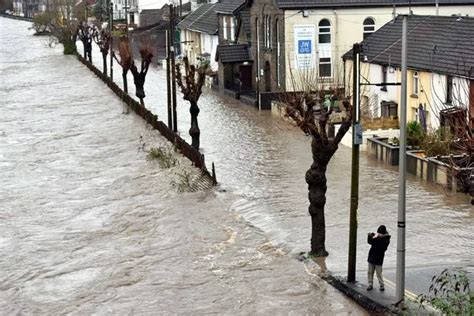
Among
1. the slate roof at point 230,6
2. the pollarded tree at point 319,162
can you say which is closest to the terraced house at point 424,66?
the pollarded tree at point 319,162

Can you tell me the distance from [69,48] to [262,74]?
1942 inches

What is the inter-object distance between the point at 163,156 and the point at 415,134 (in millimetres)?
9475

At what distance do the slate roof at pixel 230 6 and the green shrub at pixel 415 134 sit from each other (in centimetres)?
2559

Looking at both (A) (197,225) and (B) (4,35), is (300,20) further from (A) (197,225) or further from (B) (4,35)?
(B) (4,35)

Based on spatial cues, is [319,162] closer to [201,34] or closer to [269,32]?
[269,32]

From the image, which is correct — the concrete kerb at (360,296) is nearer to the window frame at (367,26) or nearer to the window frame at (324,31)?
the window frame at (324,31)

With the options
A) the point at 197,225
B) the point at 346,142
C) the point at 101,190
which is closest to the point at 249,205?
the point at 197,225

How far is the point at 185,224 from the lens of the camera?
24672mm

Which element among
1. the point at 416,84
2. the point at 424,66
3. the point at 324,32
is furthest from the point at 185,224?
the point at 324,32

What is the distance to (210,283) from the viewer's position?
1958 centimetres

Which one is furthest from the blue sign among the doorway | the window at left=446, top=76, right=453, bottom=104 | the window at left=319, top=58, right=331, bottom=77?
the window at left=446, top=76, right=453, bottom=104

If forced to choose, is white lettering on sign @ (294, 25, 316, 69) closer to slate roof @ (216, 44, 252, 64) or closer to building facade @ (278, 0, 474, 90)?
building facade @ (278, 0, 474, 90)

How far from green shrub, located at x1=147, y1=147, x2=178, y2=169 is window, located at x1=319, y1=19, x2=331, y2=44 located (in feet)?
54.8

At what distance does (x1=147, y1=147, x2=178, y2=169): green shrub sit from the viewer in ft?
106
